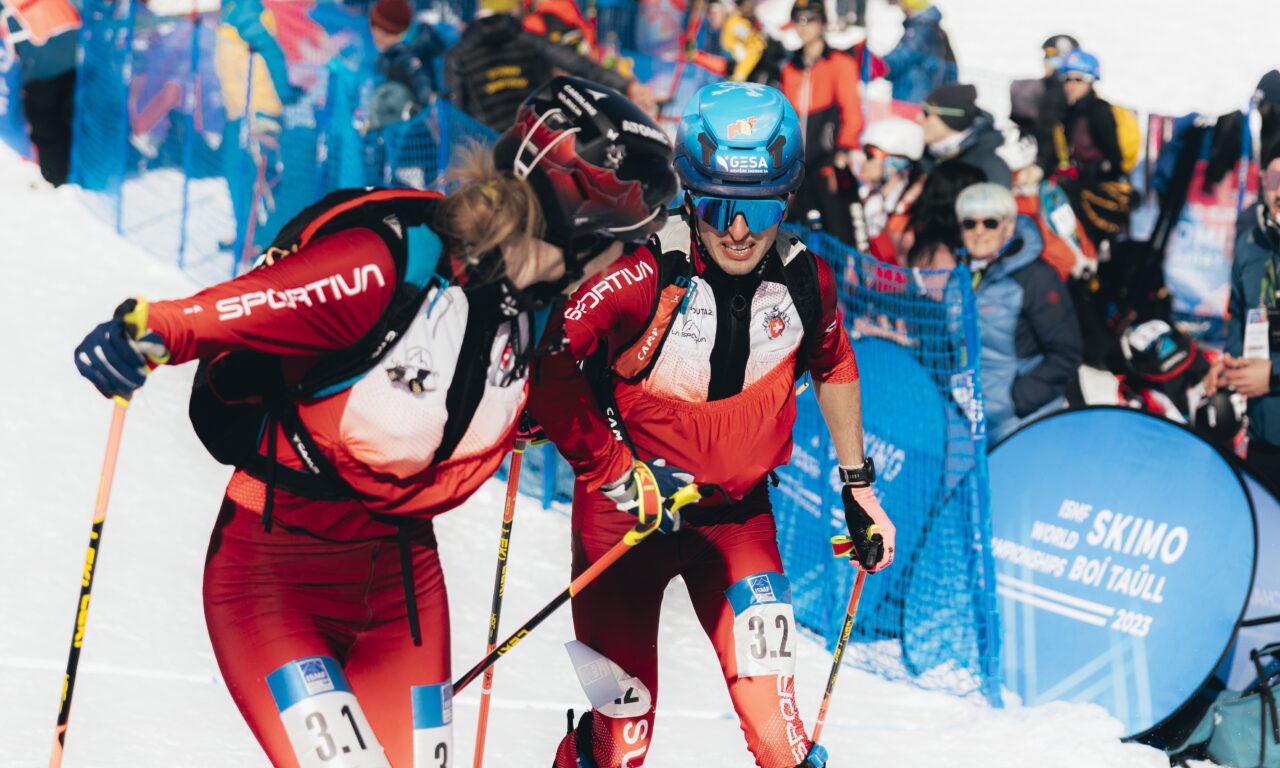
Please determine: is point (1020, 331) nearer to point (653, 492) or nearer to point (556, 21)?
point (653, 492)

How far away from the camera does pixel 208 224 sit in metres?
11.5

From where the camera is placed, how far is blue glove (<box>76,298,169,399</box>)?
10.0 ft

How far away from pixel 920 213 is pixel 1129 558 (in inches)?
98.5

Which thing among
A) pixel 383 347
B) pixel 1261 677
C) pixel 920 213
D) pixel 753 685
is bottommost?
pixel 1261 677

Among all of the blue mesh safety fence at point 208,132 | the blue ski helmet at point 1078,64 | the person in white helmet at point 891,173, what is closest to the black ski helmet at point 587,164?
the person in white helmet at point 891,173

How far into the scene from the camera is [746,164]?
432 centimetres

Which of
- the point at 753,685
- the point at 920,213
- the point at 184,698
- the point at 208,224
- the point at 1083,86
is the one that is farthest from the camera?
the point at 208,224

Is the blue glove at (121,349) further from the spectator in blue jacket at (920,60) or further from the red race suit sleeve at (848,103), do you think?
the spectator in blue jacket at (920,60)

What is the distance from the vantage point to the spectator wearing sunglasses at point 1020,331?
24.8ft

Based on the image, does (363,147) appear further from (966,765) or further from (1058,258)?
(966,765)

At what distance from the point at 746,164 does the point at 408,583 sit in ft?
5.04

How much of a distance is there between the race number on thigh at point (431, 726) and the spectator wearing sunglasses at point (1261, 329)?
4303 mm

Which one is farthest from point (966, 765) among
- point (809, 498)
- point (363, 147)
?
point (363, 147)

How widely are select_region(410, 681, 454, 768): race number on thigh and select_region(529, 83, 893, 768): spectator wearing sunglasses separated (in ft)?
2.55
